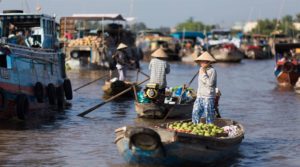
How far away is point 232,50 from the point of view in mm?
47875

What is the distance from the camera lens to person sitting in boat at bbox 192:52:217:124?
10.1m

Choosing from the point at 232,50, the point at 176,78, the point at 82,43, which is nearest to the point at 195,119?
the point at 176,78

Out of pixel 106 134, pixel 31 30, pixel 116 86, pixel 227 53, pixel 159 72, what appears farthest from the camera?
pixel 227 53

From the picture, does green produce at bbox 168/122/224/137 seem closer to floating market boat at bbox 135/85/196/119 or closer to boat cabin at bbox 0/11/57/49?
floating market boat at bbox 135/85/196/119

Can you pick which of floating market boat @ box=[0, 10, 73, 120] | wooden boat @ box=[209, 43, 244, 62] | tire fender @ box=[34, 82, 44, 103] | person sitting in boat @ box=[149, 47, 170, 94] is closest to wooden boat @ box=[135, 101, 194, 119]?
person sitting in boat @ box=[149, 47, 170, 94]

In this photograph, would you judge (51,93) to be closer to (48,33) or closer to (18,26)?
(48,33)

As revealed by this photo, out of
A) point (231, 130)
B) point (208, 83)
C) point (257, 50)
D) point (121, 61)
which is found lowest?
point (257, 50)

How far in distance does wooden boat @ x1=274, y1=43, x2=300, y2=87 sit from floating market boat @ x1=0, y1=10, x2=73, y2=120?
10.4 meters

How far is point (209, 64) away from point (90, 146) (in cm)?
251

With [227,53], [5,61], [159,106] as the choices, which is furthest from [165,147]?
[227,53]

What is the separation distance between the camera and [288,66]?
2417 centimetres

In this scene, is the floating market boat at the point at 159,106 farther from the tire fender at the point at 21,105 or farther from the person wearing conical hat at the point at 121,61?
the person wearing conical hat at the point at 121,61

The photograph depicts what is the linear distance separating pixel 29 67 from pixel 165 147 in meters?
6.25

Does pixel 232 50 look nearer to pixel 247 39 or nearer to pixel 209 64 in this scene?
pixel 247 39
